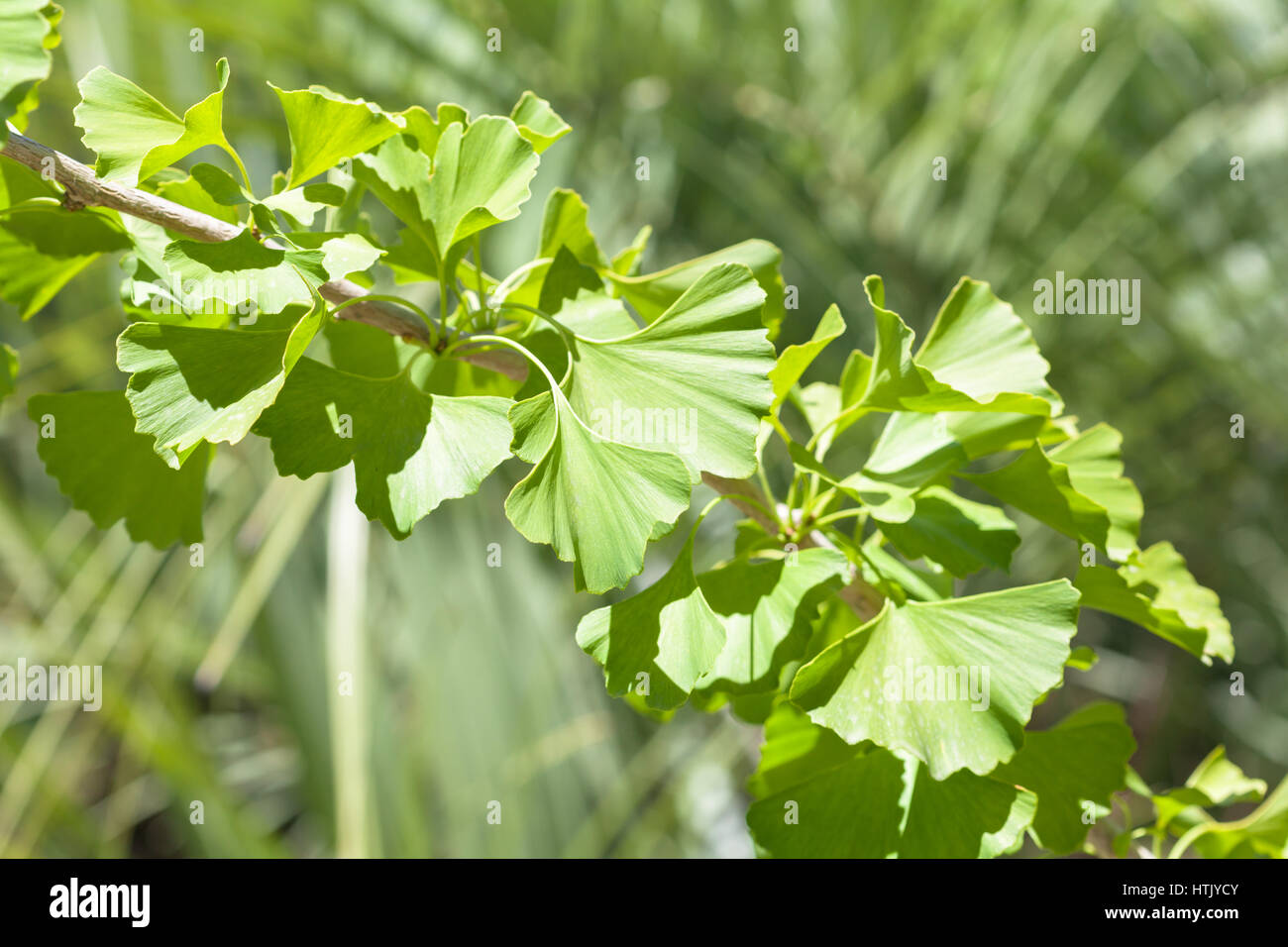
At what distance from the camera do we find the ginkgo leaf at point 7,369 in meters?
0.21

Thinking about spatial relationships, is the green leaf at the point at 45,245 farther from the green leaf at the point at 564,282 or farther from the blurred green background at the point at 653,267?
the blurred green background at the point at 653,267

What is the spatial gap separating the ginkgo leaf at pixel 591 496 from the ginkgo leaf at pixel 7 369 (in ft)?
0.41

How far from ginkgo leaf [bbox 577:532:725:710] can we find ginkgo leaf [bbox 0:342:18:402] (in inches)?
5.6

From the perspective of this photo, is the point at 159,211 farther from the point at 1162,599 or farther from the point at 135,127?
the point at 1162,599

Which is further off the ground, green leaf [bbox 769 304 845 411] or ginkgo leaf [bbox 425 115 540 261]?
ginkgo leaf [bbox 425 115 540 261]

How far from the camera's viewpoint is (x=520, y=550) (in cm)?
68

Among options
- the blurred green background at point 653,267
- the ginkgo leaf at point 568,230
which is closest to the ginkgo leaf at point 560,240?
the ginkgo leaf at point 568,230

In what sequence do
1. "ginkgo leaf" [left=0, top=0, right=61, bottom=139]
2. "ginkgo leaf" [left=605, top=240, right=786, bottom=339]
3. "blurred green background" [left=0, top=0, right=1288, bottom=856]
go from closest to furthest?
1. "ginkgo leaf" [left=0, top=0, right=61, bottom=139]
2. "ginkgo leaf" [left=605, top=240, right=786, bottom=339]
3. "blurred green background" [left=0, top=0, right=1288, bottom=856]

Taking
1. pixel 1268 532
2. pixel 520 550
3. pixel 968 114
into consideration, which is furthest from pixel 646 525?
pixel 1268 532

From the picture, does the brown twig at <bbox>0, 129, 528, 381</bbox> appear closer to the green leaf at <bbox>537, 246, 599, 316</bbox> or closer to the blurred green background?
the green leaf at <bbox>537, 246, 599, 316</bbox>

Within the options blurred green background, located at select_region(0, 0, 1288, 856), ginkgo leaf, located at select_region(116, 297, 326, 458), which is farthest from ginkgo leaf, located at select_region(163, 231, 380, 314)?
blurred green background, located at select_region(0, 0, 1288, 856)

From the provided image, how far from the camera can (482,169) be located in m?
0.20

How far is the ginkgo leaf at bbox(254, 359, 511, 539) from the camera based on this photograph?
0.58ft
